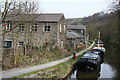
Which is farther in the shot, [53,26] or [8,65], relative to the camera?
[53,26]

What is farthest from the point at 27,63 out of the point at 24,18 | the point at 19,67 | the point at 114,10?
the point at 114,10

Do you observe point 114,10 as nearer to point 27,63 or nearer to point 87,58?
point 87,58

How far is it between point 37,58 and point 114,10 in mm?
17387

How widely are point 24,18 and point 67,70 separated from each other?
21.7 ft

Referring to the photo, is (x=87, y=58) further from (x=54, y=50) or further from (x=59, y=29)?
(x=59, y=29)

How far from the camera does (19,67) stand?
45.1 ft

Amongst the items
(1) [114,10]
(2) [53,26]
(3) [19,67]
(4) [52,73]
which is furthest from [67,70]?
(1) [114,10]

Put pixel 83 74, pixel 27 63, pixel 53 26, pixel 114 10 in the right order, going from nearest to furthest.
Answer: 1. pixel 27 63
2. pixel 83 74
3. pixel 53 26
4. pixel 114 10

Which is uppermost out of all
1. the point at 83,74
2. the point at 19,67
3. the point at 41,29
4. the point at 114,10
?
the point at 114,10

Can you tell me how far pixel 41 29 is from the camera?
2555 centimetres

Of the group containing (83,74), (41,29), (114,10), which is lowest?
(83,74)

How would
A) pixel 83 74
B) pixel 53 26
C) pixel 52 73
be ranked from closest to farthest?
pixel 52 73, pixel 83 74, pixel 53 26

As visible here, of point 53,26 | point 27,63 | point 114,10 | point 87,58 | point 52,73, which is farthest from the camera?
point 114,10

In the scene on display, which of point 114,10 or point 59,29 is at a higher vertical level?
point 114,10
